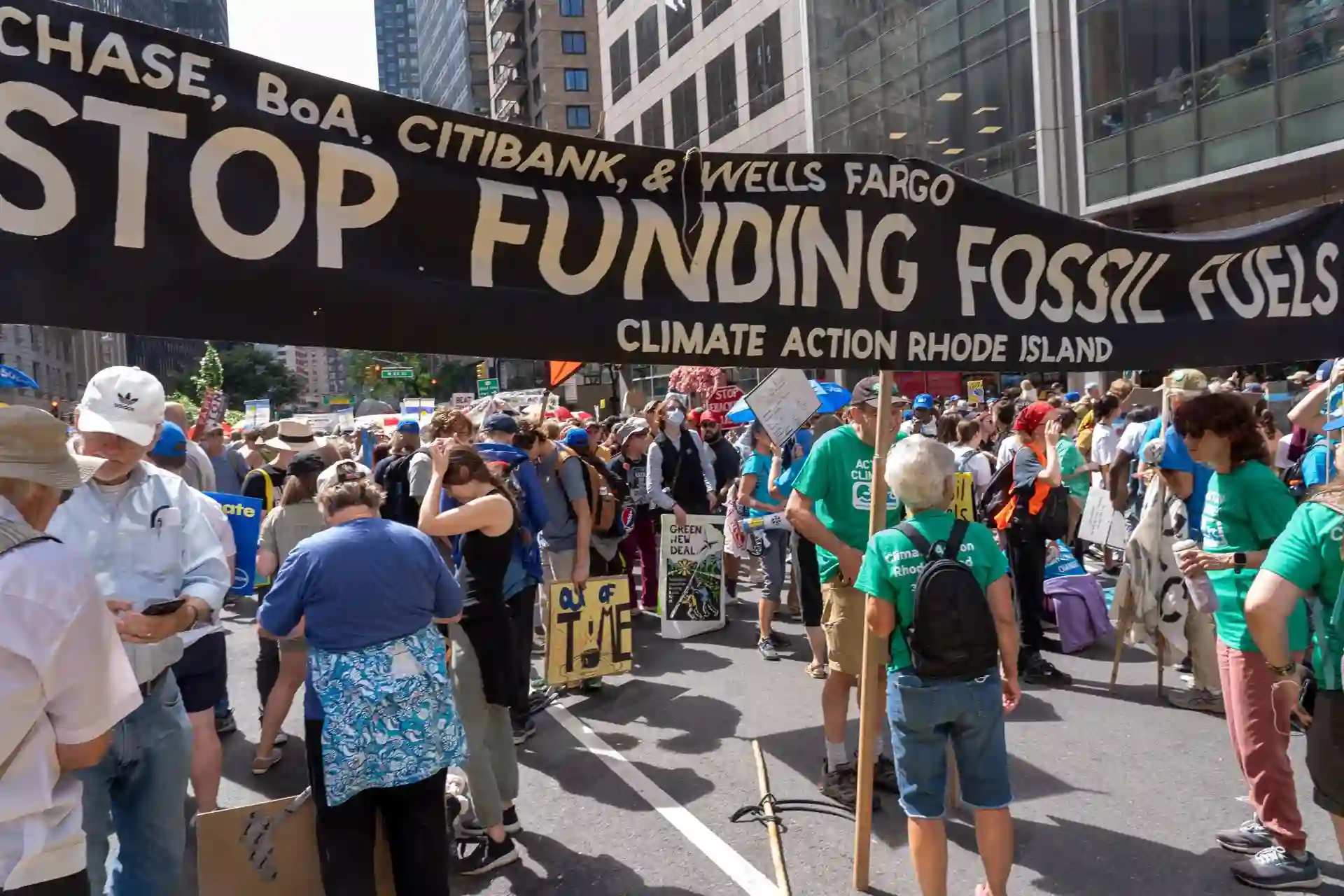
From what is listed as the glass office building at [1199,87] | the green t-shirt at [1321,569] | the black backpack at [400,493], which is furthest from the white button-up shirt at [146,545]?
the glass office building at [1199,87]

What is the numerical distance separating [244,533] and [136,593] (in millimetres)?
1589

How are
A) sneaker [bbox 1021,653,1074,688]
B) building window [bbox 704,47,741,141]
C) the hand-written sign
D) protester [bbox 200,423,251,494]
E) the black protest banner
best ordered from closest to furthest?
1. the black protest banner
2. the hand-written sign
3. sneaker [bbox 1021,653,1074,688]
4. protester [bbox 200,423,251,494]
5. building window [bbox 704,47,741,141]

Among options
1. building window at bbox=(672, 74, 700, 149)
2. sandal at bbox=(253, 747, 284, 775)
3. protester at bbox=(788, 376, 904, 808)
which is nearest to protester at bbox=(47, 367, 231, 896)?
sandal at bbox=(253, 747, 284, 775)

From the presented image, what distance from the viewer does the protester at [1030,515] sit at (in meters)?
7.24

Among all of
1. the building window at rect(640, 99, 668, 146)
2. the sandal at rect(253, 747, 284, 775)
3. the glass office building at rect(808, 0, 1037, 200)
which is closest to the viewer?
the sandal at rect(253, 747, 284, 775)

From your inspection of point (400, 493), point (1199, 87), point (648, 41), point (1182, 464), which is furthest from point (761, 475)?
point (648, 41)

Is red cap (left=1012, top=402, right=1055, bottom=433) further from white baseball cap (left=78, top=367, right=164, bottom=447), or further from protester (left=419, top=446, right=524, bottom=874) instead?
white baseball cap (left=78, top=367, right=164, bottom=447)

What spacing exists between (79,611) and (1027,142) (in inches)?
1017

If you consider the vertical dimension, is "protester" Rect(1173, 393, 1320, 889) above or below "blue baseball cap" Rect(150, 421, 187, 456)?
below

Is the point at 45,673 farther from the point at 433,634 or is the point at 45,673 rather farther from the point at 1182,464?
the point at 1182,464

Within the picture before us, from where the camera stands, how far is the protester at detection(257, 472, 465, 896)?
342 centimetres

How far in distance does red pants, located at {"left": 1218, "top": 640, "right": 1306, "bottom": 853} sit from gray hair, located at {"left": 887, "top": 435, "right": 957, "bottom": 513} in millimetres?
1485

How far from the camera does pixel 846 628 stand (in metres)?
4.95

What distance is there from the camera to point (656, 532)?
10734 mm
